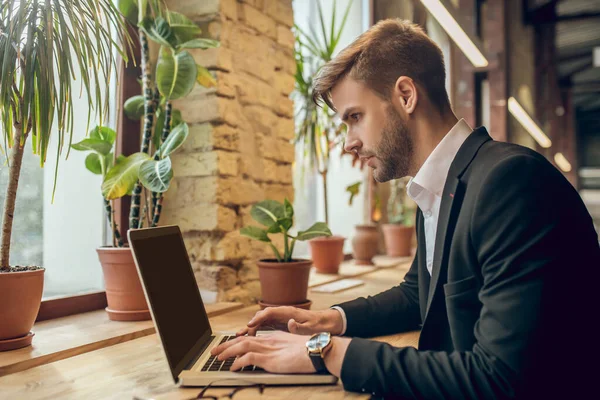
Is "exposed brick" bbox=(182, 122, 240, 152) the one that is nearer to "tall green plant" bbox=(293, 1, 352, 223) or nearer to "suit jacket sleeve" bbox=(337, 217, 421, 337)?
"suit jacket sleeve" bbox=(337, 217, 421, 337)

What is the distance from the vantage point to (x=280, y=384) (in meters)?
1.21

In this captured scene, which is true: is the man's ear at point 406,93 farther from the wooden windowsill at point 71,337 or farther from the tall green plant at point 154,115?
the wooden windowsill at point 71,337

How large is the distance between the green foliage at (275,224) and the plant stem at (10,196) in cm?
80

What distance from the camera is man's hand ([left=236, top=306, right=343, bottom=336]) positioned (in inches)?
59.4

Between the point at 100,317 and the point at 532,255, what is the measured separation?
1.52 meters

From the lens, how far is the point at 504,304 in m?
1.04

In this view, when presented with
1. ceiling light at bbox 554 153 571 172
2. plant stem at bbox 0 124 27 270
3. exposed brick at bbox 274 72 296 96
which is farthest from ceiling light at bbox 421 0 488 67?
ceiling light at bbox 554 153 571 172

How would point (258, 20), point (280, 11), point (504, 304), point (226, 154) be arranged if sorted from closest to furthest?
point (504, 304) < point (226, 154) < point (258, 20) < point (280, 11)

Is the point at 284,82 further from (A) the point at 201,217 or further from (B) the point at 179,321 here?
(B) the point at 179,321

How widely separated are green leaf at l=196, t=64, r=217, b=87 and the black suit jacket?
3.64 ft

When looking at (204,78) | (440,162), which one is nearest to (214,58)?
(204,78)

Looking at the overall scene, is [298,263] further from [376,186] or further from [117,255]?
[376,186]

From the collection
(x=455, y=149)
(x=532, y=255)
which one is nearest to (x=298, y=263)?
(x=455, y=149)

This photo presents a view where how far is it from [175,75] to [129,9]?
0.35 metres
